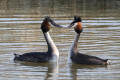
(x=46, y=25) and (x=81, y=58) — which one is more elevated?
(x=46, y=25)

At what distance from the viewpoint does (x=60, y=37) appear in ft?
64.1

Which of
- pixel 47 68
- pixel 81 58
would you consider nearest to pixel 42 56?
pixel 47 68

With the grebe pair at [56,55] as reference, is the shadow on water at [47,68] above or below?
below

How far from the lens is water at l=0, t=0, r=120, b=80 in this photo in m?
14.5

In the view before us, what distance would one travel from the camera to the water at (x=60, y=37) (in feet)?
47.6

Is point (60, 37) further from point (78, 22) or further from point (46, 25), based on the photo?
point (78, 22)

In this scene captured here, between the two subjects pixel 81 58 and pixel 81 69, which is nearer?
pixel 81 69

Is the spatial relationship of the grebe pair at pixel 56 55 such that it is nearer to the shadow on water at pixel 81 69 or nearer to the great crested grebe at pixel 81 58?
the great crested grebe at pixel 81 58

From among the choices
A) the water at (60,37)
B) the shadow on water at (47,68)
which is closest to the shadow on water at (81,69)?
the water at (60,37)

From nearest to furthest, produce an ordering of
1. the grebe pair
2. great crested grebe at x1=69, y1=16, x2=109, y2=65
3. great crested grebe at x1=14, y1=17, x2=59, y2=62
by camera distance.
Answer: great crested grebe at x1=69, y1=16, x2=109, y2=65
the grebe pair
great crested grebe at x1=14, y1=17, x2=59, y2=62

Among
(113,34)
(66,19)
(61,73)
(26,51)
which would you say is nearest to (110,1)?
(66,19)

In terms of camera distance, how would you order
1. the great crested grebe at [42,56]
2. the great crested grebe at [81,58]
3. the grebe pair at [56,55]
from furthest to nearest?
1. the great crested grebe at [42,56]
2. the grebe pair at [56,55]
3. the great crested grebe at [81,58]

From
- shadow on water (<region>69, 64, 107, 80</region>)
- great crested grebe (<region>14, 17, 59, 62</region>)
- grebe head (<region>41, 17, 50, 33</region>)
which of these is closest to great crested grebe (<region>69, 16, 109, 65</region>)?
shadow on water (<region>69, 64, 107, 80</region>)

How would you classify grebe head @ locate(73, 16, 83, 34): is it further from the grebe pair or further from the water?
the water
